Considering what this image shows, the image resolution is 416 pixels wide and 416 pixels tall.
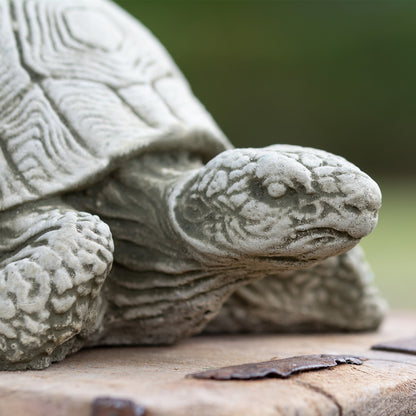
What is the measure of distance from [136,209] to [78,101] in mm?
338

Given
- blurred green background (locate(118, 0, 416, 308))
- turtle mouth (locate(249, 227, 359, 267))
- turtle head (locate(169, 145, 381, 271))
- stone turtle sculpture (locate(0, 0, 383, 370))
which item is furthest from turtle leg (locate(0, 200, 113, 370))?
blurred green background (locate(118, 0, 416, 308))

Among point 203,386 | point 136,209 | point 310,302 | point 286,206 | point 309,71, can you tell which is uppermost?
point 309,71

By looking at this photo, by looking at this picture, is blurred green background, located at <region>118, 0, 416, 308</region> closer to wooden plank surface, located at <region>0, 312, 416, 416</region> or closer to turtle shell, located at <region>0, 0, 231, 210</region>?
turtle shell, located at <region>0, 0, 231, 210</region>

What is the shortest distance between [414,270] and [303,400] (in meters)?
4.78

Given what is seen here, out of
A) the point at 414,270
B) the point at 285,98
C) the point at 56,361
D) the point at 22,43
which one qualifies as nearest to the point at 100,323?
the point at 56,361

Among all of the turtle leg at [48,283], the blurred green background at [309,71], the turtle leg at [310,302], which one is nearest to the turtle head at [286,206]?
the turtle leg at [48,283]

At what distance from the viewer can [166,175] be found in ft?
6.36

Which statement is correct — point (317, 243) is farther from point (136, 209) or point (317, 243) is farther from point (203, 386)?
point (136, 209)

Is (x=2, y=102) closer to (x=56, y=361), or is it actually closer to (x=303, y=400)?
(x=56, y=361)

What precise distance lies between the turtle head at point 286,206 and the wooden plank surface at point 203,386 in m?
0.28

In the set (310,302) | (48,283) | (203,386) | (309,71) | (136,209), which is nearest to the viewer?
(203,386)

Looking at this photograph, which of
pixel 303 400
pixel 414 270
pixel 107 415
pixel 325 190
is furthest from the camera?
pixel 414 270

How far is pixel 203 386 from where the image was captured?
1.39 m

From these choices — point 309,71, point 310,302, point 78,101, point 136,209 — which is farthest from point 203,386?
point 309,71
